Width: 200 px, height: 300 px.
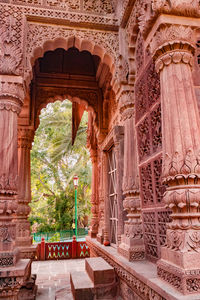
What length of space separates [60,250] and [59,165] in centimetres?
1118

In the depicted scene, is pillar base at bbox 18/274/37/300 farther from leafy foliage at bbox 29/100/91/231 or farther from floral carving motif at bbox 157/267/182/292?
leafy foliage at bbox 29/100/91/231

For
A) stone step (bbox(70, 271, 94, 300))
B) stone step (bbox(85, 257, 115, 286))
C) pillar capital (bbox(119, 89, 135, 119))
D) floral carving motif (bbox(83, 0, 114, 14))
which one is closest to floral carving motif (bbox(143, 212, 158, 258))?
stone step (bbox(85, 257, 115, 286))

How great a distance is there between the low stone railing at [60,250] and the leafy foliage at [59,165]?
879cm

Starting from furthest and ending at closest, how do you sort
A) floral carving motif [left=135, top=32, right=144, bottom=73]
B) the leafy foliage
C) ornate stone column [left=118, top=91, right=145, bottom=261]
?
the leafy foliage < floral carving motif [left=135, top=32, right=144, bottom=73] < ornate stone column [left=118, top=91, right=145, bottom=261]

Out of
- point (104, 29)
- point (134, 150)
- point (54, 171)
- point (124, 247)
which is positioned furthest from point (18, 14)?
point (54, 171)

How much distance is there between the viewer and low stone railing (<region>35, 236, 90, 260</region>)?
388 inches

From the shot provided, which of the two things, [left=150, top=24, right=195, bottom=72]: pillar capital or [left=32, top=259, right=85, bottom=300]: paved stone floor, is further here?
[left=32, top=259, right=85, bottom=300]: paved stone floor

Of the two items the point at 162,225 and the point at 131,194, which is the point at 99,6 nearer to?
the point at 131,194

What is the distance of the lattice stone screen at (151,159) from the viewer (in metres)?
3.19

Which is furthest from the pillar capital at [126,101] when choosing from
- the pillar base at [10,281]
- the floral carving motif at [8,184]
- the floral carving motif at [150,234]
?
the pillar base at [10,281]

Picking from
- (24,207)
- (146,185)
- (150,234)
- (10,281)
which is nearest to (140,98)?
(146,185)

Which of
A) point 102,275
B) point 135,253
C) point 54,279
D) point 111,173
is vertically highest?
point 111,173

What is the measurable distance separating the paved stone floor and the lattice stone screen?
1.74 metres

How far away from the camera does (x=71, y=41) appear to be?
4.66 m
